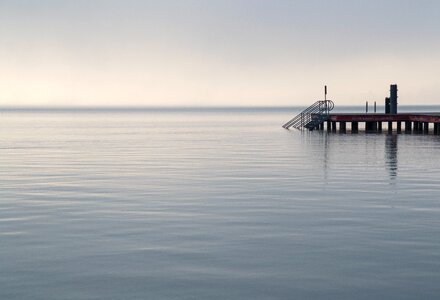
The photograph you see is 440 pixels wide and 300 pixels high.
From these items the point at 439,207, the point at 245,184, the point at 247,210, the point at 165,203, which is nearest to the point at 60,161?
the point at 245,184

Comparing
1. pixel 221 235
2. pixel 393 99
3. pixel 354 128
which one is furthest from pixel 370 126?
pixel 221 235

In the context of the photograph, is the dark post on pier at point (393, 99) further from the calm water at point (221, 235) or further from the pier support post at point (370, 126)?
the calm water at point (221, 235)

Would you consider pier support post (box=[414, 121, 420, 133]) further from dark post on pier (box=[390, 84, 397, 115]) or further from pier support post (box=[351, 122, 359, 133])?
pier support post (box=[351, 122, 359, 133])

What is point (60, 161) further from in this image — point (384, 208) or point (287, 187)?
point (384, 208)

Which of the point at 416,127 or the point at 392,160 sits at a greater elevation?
the point at 416,127

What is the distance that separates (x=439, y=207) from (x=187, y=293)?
890 centimetres

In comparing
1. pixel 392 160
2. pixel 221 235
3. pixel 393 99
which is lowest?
pixel 392 160

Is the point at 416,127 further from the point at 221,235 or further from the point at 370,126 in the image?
the point at 221,235

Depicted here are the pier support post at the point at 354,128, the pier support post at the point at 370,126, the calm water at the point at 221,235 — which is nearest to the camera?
the calm water at the point at 221,235

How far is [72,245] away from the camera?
37.9ft

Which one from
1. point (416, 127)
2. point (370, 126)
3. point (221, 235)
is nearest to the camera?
point (221, 235)

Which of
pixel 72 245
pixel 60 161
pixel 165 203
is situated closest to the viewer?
pixel 72 245

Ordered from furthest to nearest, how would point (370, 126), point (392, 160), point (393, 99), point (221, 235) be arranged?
point (370, 126) → point (393, 99) → point (392, 160) → point (221, 235)

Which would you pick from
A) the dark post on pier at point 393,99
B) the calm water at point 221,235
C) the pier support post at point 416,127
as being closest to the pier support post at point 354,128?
the dark post on pier at point 393,99
